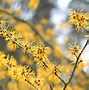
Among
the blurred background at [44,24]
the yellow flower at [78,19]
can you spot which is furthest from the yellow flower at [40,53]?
the blurred background at [44,24]

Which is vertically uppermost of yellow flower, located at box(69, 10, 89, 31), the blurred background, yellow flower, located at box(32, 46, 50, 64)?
yellow flower, located at box(69, 10, 89, 31)

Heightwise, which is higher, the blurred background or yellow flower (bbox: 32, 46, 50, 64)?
yellow flower (bbox: 32, 46, 50, 64)

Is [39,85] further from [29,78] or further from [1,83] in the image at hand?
[1,83]

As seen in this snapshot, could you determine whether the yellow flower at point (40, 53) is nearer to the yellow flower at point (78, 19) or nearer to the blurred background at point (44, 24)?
the yellow flower at point (78, 19)

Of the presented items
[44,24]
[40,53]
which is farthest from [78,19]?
[44,24]

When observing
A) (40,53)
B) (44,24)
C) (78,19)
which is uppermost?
(78,19)

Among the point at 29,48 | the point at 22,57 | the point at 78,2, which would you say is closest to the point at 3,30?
the point at 29,48

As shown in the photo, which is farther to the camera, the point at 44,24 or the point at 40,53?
the point at 44,24

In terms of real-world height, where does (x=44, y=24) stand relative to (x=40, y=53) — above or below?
below

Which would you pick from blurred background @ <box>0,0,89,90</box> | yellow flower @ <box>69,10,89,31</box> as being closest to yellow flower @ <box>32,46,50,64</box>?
yellow flower @ <box>69,10,89,31</box>

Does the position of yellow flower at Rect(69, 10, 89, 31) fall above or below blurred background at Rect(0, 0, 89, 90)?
above

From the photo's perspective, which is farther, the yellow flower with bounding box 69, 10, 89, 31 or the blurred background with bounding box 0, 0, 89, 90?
the blurred background with bounding box 0, 0, 89, 90

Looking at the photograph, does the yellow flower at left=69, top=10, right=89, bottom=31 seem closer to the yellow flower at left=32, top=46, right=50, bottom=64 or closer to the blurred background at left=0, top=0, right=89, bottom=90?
the yellow flower at left=32, top=46, right=50, bottom=64

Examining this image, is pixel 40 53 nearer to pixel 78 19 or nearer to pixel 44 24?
pixel 78 19
